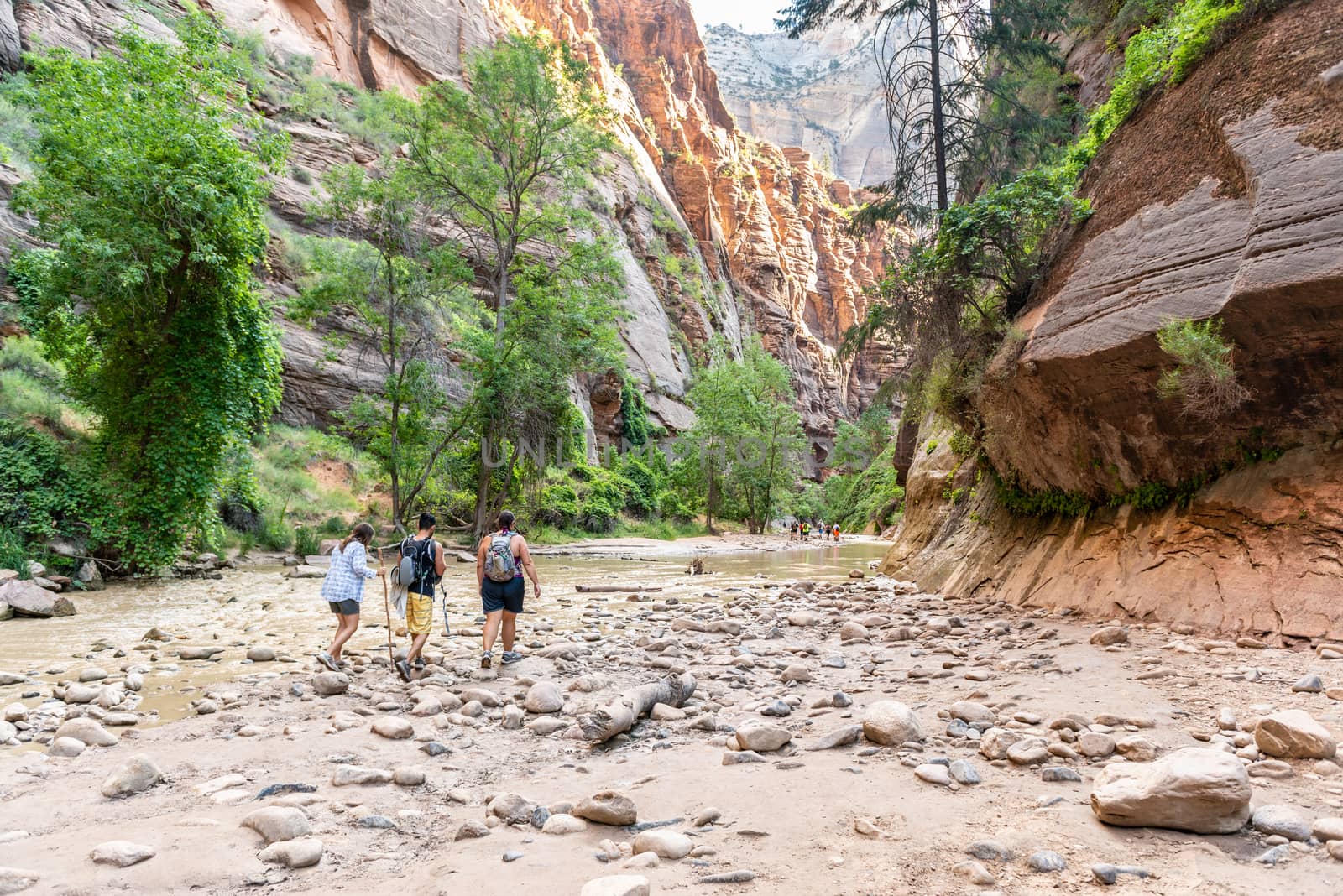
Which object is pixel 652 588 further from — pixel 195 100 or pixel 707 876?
pixel 195 100

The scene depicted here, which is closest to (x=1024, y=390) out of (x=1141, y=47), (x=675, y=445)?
(x=1141, y=47)

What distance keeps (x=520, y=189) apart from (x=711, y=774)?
22.2m

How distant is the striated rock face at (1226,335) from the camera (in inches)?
211

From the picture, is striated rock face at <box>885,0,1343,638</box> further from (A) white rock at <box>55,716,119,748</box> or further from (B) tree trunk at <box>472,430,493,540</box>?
(B) tree trunk at <box>472,430,493,540</box>

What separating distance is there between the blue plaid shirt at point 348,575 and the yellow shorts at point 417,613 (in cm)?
53

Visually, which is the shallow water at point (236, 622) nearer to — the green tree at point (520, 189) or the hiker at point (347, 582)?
the hiker at point (347, 582)

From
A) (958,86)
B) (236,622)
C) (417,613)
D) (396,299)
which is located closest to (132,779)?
(417,613)

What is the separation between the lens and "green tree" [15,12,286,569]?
11891mm

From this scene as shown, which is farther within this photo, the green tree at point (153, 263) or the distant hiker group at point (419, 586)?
the green tree at point (153, 263)

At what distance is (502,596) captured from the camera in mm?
6766

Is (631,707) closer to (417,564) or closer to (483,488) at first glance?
(417,564)

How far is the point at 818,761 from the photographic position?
3623 millimetres

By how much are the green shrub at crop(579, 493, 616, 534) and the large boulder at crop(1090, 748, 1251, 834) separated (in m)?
28.2

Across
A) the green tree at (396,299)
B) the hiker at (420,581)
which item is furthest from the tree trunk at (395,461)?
the hiker at (420,581)
